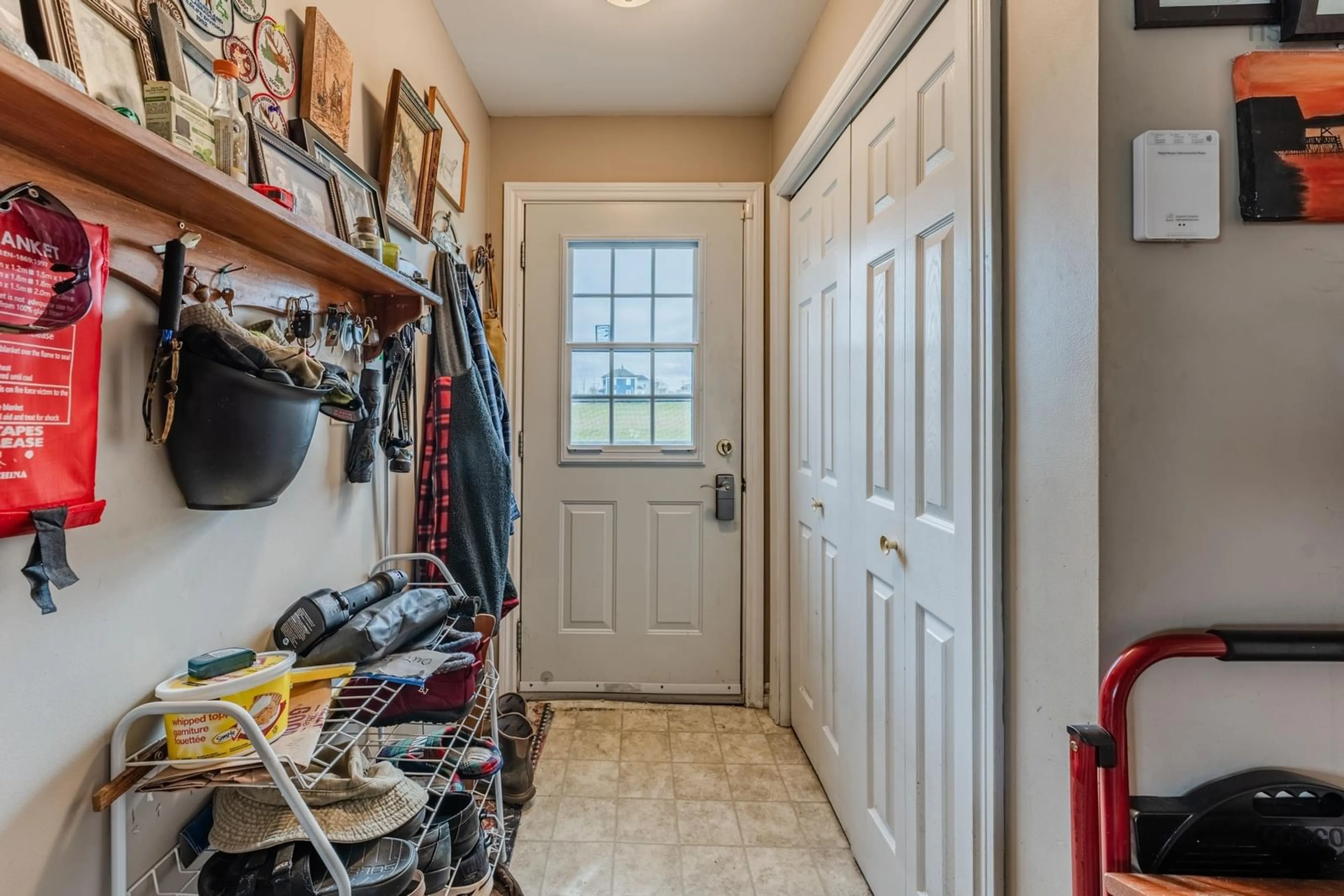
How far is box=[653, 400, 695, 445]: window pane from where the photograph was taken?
2312 millimetres

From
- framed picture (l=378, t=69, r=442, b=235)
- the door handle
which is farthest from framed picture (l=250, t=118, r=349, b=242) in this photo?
the door handle

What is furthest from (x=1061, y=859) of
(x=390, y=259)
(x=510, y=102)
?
(x=510, y=102)

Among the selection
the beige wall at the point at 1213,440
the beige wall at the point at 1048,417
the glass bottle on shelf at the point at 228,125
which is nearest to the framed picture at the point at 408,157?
the glass bottle on shelf at the point at 228,125

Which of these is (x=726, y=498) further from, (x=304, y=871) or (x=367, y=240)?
(x=304, y=871)

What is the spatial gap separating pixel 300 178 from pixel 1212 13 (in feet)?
4.49

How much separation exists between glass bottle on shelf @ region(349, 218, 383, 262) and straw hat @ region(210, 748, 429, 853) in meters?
0.84

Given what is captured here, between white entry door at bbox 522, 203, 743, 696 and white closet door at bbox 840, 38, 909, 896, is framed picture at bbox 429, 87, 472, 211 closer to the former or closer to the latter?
white entry door at bbox 522, 203, 743, 696

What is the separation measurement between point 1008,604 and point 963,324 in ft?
1.57

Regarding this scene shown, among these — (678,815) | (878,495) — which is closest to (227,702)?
(878,495)

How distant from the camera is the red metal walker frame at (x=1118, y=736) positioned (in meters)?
0.63

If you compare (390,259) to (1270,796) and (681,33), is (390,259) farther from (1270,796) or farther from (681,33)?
(1270,796)

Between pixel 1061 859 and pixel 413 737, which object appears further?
pixel 413 737

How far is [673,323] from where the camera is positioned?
2311 mm

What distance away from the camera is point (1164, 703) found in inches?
27.2
